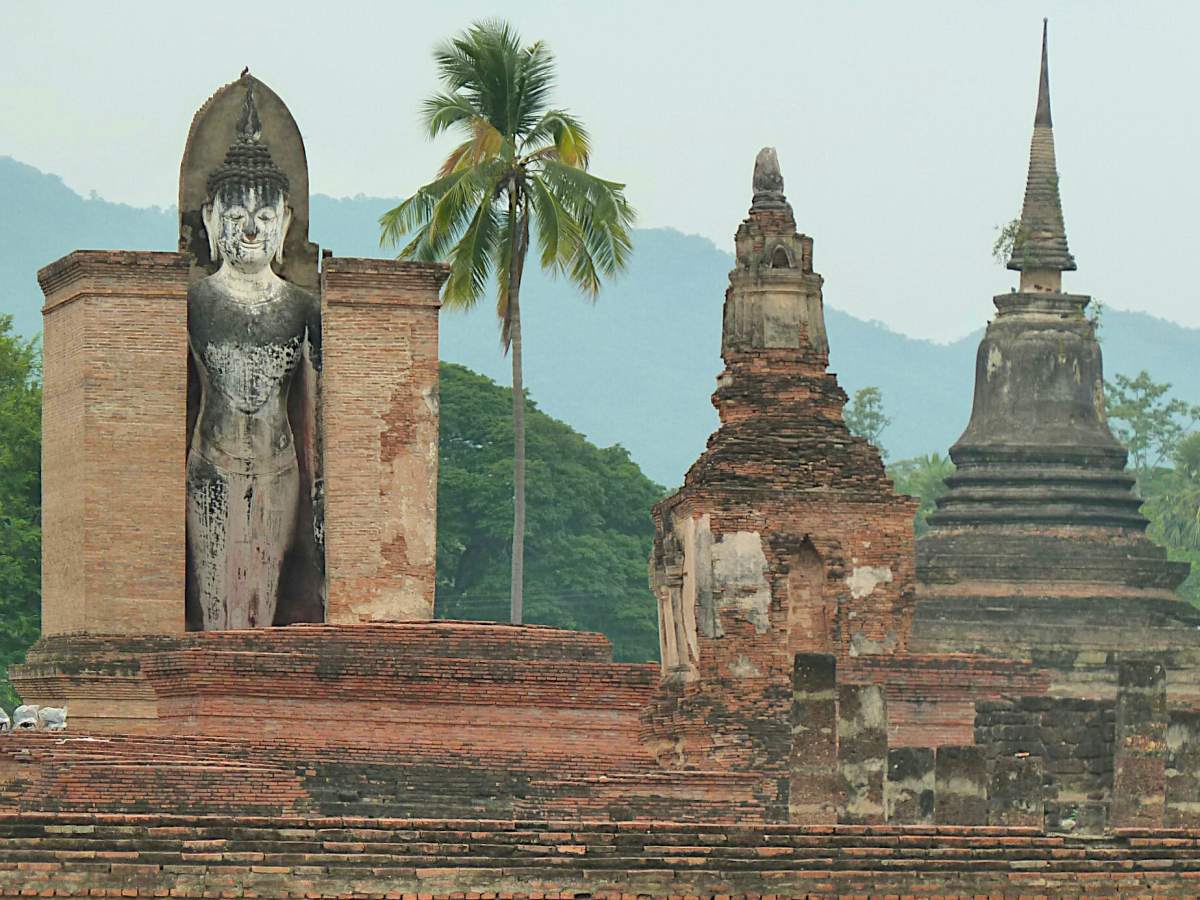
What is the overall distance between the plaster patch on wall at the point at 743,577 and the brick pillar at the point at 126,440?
4192 millimetres

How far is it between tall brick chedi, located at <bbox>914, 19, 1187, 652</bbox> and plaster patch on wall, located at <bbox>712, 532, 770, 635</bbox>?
50.2 ft

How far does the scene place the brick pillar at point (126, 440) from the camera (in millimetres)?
29188

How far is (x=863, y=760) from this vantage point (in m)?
22.5

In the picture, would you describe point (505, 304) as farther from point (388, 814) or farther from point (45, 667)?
point (388, 814)

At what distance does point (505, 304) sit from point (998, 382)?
11.6 metres

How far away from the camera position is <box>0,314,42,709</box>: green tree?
4094cm

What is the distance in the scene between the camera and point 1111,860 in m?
21.0

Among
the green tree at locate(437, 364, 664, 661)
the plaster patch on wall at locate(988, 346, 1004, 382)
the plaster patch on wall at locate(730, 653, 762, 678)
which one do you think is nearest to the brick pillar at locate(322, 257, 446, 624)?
the plaster patch on wall at locate(730, 653, 762, 678)

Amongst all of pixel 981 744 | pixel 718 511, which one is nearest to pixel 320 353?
pixel 718 511

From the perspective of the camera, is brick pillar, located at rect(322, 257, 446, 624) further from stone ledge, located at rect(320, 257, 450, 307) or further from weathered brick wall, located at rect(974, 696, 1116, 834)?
weathered brick wall, located at rect(974, 696, 1116, 834)

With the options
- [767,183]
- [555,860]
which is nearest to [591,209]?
[767,183]

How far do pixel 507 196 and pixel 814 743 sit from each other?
15.4 m

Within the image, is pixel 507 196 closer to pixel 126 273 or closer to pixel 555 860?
pixel 126 273

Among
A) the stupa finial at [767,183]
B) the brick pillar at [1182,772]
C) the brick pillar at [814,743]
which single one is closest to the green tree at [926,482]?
the stupa finial at [767,183]
